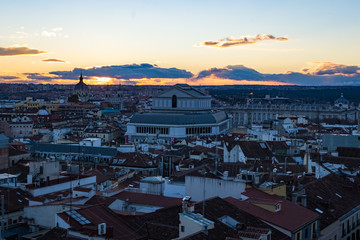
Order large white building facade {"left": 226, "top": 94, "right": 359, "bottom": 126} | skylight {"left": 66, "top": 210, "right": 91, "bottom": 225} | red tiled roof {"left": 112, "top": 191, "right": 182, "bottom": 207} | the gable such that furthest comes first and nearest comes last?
large white building facade {"left": 226, "top": 94, "right": 359, "bottom": 126} < the gable < red tiled roof {"left": 112, "top": 191, "right": 182, "bottom": 207} < skylight {"left": 66, "top": 210, "right": 91, "bottom": 225}

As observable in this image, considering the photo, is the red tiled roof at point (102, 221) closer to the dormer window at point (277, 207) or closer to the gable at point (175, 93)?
the dormer window at point (277, 207)

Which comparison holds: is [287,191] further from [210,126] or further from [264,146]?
[210,126]

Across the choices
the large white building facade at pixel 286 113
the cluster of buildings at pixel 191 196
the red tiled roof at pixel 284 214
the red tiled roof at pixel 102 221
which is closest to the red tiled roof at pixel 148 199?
the cluster of buildings at pixel 191 196

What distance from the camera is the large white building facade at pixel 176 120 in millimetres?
91375

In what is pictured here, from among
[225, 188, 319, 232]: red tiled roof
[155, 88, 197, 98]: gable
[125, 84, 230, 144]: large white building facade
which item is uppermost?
[155, 88, 197, 98]: gable

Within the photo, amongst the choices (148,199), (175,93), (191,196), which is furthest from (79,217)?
(175,93)

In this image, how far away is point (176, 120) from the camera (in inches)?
3661

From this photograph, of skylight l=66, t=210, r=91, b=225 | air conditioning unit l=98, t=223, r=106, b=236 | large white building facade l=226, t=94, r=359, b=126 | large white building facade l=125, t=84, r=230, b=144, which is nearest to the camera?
air conditioning unit l=98, t=223, r=106, b=236

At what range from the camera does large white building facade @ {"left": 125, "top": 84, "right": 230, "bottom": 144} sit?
91.4 meters

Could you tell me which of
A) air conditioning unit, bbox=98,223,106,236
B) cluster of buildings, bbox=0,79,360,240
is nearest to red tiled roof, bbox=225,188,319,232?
cluster of buildings, bbox=0,79,360,240

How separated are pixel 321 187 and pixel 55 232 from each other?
15308mm

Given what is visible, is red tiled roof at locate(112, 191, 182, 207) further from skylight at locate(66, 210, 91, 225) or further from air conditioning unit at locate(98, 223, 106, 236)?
air conditioning unit at locate(98, 223, 106, 236)

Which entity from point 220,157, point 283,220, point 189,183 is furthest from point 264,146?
point 283,220

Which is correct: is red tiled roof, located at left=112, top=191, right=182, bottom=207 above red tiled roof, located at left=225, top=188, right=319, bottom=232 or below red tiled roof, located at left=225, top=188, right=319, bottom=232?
below
